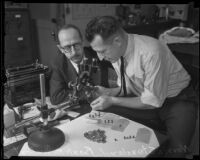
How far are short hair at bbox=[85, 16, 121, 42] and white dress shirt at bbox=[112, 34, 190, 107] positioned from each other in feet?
0.45

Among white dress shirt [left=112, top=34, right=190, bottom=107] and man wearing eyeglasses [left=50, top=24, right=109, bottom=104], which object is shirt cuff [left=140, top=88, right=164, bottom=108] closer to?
white dress shirt [left=112, top=34, right=190, bottom=107]

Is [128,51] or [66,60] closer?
[66,60]

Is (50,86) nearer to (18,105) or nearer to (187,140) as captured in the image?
(18,105)

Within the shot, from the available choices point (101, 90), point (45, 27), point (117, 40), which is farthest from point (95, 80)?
point (45, 27)

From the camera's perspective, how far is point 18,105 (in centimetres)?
87

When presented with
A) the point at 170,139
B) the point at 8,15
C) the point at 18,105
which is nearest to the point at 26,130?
the point at 18,105

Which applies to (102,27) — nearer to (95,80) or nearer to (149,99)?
(95,80)

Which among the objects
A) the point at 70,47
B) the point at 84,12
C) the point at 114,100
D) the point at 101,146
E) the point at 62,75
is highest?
the point at 84,12

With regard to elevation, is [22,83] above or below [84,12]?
below

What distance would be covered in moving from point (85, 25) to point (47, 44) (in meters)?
0.17

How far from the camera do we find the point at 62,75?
2.84ft

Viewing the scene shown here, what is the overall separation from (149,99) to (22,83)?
0.50 metres

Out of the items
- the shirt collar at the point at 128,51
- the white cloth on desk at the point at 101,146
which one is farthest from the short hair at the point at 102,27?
the white cloth on desk at the point at 101,146

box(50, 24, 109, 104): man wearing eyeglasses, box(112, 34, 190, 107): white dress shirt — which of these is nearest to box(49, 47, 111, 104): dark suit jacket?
box(50, 24, 109, 104): man wearing eyeglasses
